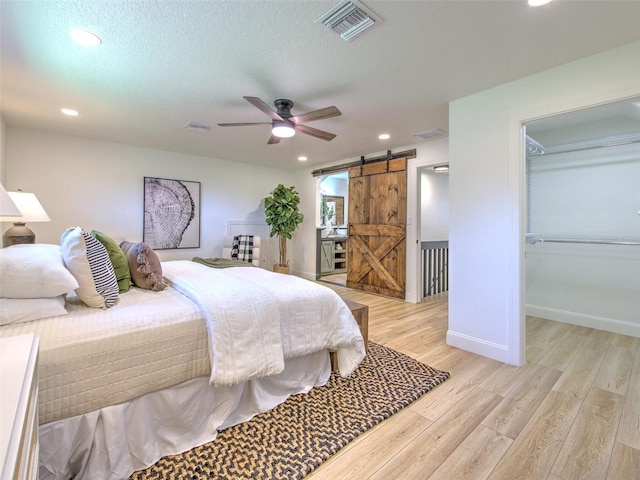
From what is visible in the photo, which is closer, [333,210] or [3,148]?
[3,148]

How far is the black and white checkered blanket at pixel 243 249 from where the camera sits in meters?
5.45

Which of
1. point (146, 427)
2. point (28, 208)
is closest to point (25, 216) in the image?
point (28, 208)

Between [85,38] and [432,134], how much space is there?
3.64 metres

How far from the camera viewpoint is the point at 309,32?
6.26ft

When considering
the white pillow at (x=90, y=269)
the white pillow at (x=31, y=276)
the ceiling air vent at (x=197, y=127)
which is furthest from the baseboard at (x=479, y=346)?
the ceiling air vent at (x=197, y=127)

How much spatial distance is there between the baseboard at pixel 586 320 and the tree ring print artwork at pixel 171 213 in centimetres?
529

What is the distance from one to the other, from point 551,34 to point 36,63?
3.70 metres

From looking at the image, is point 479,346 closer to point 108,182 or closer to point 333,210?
point 108,182

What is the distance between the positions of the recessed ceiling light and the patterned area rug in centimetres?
258

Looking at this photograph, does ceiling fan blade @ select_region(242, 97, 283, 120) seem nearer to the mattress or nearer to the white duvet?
the white duvet

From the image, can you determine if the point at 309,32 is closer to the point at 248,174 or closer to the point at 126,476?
the point at 126,476

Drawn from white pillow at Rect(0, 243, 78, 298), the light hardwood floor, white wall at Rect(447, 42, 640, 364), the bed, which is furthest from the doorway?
white pillow at Rect(0, 243, 78, 298)

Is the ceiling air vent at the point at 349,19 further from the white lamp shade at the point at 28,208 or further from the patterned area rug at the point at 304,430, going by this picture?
the white lamp shade at the point at 28,208

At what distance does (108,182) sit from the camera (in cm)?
444
